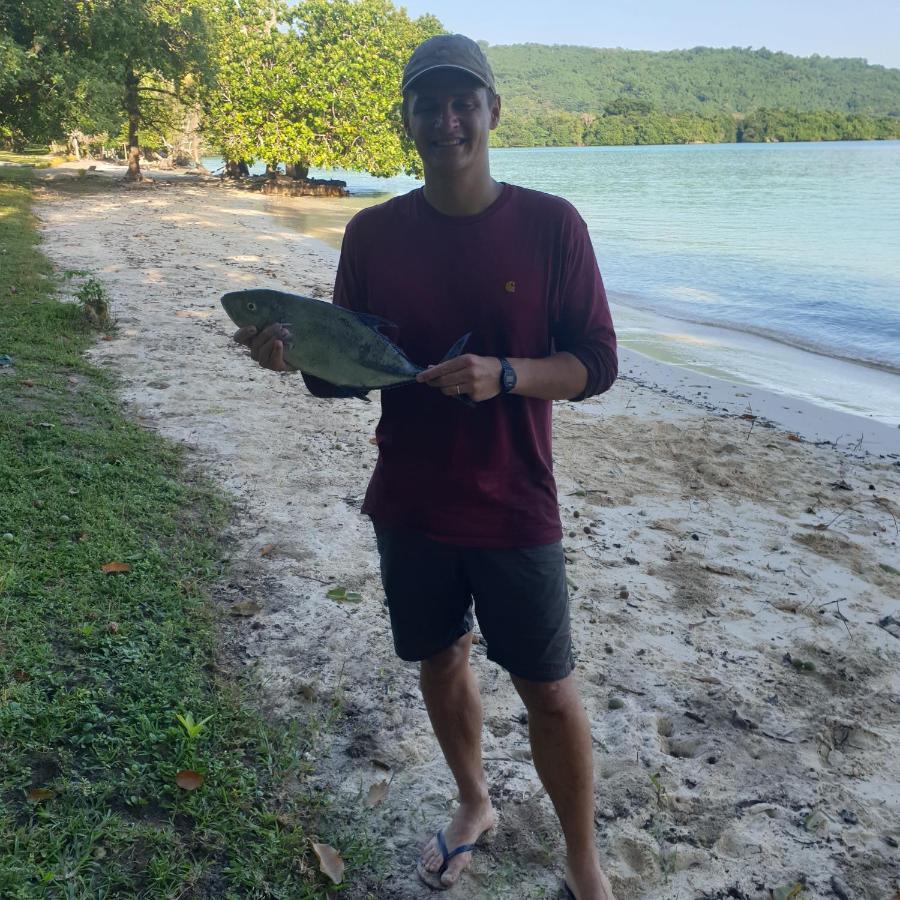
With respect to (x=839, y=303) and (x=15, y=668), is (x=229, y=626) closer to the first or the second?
(x=15, y=668)

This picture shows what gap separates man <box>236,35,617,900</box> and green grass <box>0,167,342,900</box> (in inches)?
37.1

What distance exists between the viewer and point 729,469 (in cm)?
606

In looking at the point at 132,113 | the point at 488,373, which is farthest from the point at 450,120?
the point at 132,113

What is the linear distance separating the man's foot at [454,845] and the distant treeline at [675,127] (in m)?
118

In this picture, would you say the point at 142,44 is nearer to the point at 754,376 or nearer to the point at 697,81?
the point at 754,376

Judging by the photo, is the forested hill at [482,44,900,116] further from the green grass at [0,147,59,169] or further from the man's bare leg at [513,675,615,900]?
the man's bare leg at [513,675,615,900]

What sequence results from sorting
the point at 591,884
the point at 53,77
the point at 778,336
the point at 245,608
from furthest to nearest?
the point at 53,77 → the point at 778,336 → the point at 245,608 → the point at 591,884

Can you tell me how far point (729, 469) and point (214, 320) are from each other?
5895 millimetres

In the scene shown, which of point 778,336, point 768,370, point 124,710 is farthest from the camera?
point 778,336

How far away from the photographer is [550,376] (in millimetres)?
1952

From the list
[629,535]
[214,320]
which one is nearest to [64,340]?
[214,320]

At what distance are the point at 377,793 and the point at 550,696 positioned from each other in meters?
0.94

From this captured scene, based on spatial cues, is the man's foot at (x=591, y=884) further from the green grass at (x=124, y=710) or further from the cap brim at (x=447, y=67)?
the cap brim at (x=447, y=67)

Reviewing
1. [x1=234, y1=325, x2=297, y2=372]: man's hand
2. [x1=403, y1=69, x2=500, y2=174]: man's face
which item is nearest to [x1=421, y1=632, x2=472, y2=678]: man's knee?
[x1=234, y1=325, x2=297, y2=372]: man's hand
